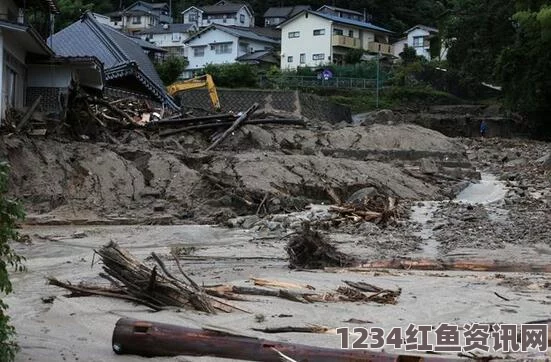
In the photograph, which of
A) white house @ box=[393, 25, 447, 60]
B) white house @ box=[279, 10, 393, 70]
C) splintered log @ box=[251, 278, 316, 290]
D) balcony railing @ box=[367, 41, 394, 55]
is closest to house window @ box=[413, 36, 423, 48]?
white house @ box=[393, 25, 447, 60]

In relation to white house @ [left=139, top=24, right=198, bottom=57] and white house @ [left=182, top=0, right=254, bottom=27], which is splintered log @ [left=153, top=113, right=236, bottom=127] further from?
white house @ [left=182, top=0, right=254, bottom=27]

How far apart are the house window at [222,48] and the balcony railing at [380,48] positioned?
14.3 m

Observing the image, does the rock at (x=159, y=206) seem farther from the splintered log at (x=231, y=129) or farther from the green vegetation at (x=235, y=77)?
the green vegetation at (x=235, y=77)

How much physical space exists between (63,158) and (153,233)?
5084mm

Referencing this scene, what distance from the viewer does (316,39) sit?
64750 millimetres

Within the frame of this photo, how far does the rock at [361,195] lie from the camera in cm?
1791

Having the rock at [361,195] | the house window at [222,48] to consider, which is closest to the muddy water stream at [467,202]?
the rock at [361,195]

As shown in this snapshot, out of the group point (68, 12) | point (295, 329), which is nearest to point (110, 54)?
point (68, 12)

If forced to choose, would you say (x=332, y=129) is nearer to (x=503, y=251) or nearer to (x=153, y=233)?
(x=153, y=233)

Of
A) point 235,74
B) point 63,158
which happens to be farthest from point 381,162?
point 235,74

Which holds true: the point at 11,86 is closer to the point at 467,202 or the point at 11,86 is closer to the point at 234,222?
the point at 234,222

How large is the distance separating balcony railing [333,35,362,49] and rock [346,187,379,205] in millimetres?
47069

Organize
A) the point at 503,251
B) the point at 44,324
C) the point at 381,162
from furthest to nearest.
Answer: the point at 381,162 → the point at 503,251 → the point at 44,324

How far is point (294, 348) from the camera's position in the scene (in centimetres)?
455
